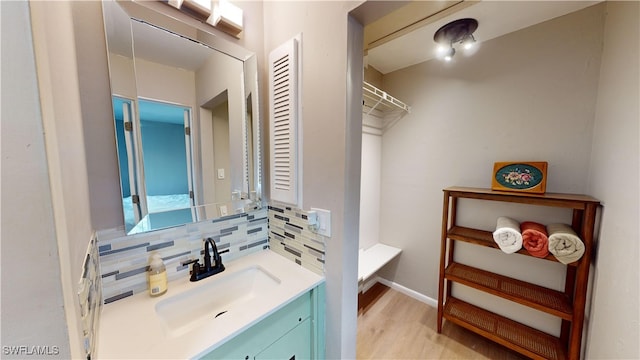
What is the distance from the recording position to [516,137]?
147cm

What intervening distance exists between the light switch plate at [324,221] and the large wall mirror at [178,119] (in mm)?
441

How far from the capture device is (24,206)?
11.3 inches

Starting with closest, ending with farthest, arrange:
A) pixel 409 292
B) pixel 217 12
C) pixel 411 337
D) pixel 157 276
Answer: pixel 157 276 < pixel 217 12 < pixel 411 337 < pixel 409 292

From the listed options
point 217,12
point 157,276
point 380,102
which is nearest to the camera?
point 157,276

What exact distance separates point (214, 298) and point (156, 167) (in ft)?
2.18

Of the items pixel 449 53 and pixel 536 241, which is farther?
pixel 449 53

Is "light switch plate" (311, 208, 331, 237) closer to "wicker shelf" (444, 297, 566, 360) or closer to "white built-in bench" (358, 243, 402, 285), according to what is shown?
"white built-in bench" (358, 243, 402, 285)

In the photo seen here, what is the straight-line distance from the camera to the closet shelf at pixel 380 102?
164 centimetres

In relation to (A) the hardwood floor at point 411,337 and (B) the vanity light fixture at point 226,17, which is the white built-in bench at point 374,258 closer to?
(A) the hardwood floor at point 411,337

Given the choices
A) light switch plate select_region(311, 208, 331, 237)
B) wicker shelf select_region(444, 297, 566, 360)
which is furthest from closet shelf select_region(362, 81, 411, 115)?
wicker shelf select_region(444, 297, 566, 360)

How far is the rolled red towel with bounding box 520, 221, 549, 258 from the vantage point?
119 centimetres

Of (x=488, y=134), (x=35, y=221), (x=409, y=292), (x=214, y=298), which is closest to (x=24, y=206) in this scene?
(x=35, y=221)

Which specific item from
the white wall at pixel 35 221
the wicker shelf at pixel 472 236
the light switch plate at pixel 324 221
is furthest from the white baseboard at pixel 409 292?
the white wall at pixel 35 221

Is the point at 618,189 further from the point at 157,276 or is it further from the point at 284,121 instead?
the point at 157,276
